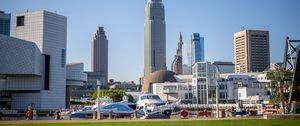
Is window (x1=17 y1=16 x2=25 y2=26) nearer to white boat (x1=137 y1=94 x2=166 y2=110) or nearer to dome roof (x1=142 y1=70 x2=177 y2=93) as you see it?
white boat (x1=137 y1=94 x2=166 y2=110)

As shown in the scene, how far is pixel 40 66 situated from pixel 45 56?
3.79 m

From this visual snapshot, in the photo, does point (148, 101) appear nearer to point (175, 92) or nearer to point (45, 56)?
point (45, 56)

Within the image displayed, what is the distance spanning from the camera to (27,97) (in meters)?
125

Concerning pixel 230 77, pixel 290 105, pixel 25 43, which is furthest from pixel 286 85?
pixel 230 77

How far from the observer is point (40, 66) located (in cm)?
12194

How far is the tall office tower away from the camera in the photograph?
402ft

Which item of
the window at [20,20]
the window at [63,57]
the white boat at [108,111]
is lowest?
the white boat at [108,111]

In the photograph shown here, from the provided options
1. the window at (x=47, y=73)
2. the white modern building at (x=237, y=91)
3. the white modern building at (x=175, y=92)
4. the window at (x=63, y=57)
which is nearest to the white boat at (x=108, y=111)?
the window at (x=47, y=73)

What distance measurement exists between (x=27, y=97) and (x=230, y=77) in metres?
77.2

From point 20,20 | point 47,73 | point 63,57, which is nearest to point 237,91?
point 63,57

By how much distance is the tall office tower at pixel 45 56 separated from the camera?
12256 cm

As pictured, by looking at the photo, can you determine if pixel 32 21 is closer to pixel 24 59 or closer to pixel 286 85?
pixel 24 59

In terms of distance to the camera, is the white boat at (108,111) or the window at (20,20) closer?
the white boat at (108,111)

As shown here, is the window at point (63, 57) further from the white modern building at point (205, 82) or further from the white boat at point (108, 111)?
the white boat at point (108, 111)
